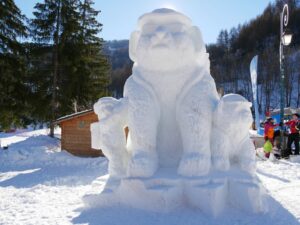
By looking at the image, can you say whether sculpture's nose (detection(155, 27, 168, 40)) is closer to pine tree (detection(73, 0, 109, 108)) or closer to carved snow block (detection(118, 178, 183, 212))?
carved snow block (detection(118, 178, 183, 212))

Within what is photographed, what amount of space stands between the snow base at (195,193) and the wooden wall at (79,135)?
8400mm

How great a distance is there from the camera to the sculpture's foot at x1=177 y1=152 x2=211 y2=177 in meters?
3.02

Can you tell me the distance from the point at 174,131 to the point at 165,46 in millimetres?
919

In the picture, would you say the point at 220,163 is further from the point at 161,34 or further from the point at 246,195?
the point at 161,34

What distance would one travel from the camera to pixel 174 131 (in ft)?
11.4

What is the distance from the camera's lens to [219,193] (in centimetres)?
290

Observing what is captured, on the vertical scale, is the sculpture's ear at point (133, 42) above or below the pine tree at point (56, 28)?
below

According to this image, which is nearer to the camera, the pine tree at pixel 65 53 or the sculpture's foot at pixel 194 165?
the sculpture's foot at pixel 194 165

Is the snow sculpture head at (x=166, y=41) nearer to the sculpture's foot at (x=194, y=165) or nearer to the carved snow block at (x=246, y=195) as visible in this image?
the sculpture's foot at (x=194, y=165)

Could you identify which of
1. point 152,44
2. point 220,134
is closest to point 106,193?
point 220,134

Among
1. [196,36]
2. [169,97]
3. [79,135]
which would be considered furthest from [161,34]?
[79,135]

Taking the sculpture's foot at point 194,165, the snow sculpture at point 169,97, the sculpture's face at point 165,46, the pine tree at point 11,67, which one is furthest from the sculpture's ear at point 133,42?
the pine tree at point 11,67

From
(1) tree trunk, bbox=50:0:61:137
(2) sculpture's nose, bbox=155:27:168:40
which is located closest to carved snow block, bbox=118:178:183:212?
(2) sculpture's nose, bbox=155:27:168:40

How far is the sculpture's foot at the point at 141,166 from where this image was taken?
3041mm
